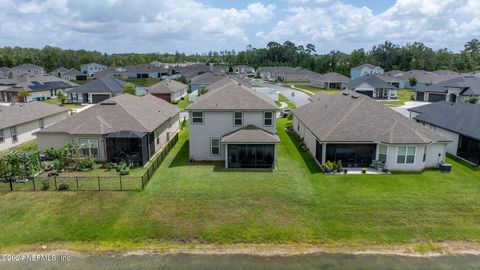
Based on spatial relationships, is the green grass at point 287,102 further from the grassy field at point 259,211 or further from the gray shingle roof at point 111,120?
the grassy field at point 259,211

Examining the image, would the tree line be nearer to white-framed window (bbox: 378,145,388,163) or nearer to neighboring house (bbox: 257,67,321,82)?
neighboring house (bbox: 257,67,321,82)

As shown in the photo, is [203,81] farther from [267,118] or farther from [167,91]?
[267,118]

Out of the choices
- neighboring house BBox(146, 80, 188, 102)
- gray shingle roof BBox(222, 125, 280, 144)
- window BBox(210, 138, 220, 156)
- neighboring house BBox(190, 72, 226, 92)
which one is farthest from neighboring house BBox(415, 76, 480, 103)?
neighboring house BBox(146, 80, 188, 102)

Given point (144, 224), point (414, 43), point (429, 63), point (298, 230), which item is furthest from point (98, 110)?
point (414, 43)

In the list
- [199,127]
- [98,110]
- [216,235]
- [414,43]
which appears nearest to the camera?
[216,235]

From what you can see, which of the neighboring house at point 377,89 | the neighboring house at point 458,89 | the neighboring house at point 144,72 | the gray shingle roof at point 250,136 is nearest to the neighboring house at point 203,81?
the neighboring house at point 377,89

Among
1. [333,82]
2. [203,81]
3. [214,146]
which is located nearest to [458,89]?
[333,82]

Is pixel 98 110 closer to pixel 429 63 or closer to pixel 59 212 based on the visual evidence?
pixel 59 212
